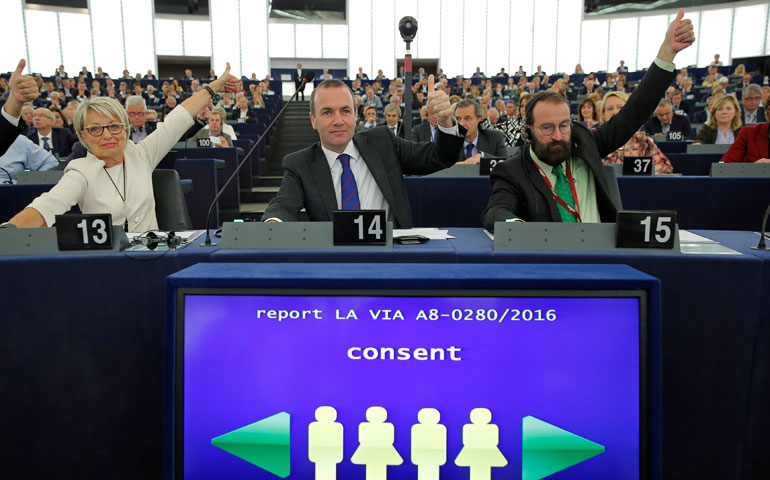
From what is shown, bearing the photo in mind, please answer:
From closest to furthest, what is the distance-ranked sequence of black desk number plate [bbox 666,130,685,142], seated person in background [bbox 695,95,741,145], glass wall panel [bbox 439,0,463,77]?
seated person in background [bbox 695,95,741,145] → black desk number plate [bbox 666,130,685,142] → glass wall panel [bbox 439,0,463,77]

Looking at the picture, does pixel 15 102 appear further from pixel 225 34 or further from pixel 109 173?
pixel 225 34

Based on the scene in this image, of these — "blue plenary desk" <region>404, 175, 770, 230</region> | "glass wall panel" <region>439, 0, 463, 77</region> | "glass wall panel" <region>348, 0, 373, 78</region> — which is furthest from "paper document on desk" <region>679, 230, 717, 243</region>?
"glass wall panel" <region>348, 0, 373, 78</region>

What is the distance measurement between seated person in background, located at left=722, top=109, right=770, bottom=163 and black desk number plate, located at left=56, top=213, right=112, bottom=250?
3873mm

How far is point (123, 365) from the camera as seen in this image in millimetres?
1236

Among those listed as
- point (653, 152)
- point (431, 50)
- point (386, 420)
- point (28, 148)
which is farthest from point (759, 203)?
point (431, 50)

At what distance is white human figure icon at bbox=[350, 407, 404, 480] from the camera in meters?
0.80

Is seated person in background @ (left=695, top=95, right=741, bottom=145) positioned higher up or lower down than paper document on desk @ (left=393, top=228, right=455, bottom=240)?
higher up

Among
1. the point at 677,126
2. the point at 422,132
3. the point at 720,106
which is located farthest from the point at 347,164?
the point at 677,126

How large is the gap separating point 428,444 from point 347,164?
1.56m

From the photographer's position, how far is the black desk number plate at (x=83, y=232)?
128 cm

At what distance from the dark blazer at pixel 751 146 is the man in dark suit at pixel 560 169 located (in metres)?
2.11

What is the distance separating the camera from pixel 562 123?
1.93 meters

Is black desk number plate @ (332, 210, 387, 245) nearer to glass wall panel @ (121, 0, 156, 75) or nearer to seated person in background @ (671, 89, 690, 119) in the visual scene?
seated person in background @ (671, 89, 690, 119)

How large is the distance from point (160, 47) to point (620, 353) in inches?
898
